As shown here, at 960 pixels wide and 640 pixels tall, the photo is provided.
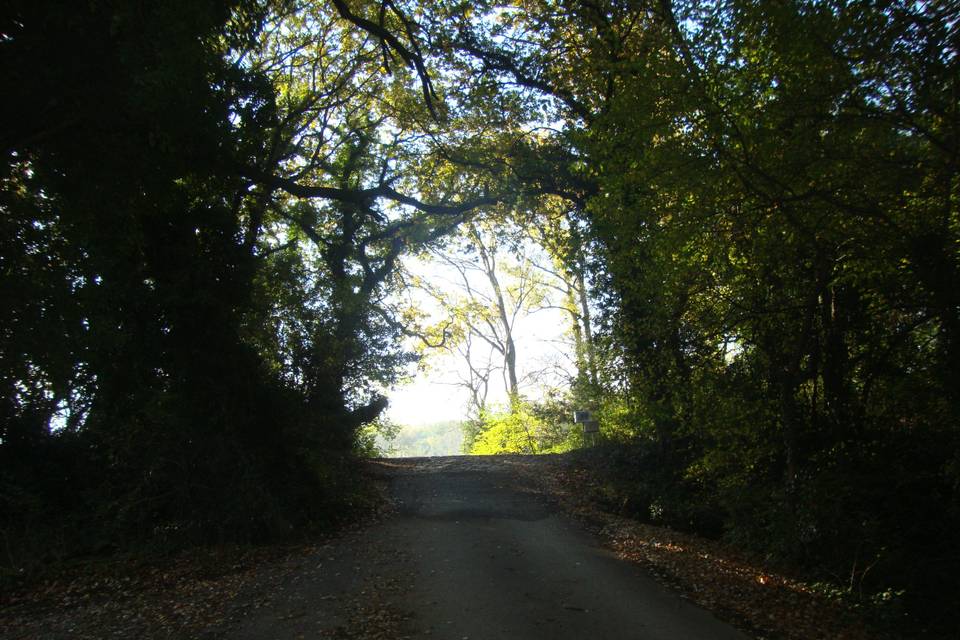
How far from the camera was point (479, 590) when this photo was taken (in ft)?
23.0

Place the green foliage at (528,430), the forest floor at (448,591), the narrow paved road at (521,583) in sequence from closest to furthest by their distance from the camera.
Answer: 1. the narrow paved road at (521,583)
2. the forest floor at (448,591)
3. the green foliage at (528,430)

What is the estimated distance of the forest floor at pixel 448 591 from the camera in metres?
6.09

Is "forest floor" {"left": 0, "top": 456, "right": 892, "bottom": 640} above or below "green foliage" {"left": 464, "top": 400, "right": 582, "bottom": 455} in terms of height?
below

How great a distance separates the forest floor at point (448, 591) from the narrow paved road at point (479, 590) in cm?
2

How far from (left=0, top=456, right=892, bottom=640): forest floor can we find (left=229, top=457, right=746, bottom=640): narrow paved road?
0.07 ft

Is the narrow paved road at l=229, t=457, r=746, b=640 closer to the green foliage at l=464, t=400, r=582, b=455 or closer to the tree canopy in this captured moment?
the tree canopy

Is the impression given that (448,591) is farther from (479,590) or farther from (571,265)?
(571,265)

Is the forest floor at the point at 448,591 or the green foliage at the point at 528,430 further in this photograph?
the green foliage at the point at 528,430

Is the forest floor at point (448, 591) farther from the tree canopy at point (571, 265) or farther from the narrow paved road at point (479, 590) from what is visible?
the tree canopy at point (571, 265)

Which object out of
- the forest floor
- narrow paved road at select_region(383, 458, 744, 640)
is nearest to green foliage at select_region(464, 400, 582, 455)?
narrow paved road at select_region(383, 458, 744, 640)

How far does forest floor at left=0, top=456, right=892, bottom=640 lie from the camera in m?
6.09

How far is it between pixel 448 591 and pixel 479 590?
0.36 metres

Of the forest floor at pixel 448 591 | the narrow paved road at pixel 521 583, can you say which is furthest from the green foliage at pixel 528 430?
the forest floor at pixel 448 591

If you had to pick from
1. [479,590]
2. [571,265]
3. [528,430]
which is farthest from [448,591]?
[528,430]
